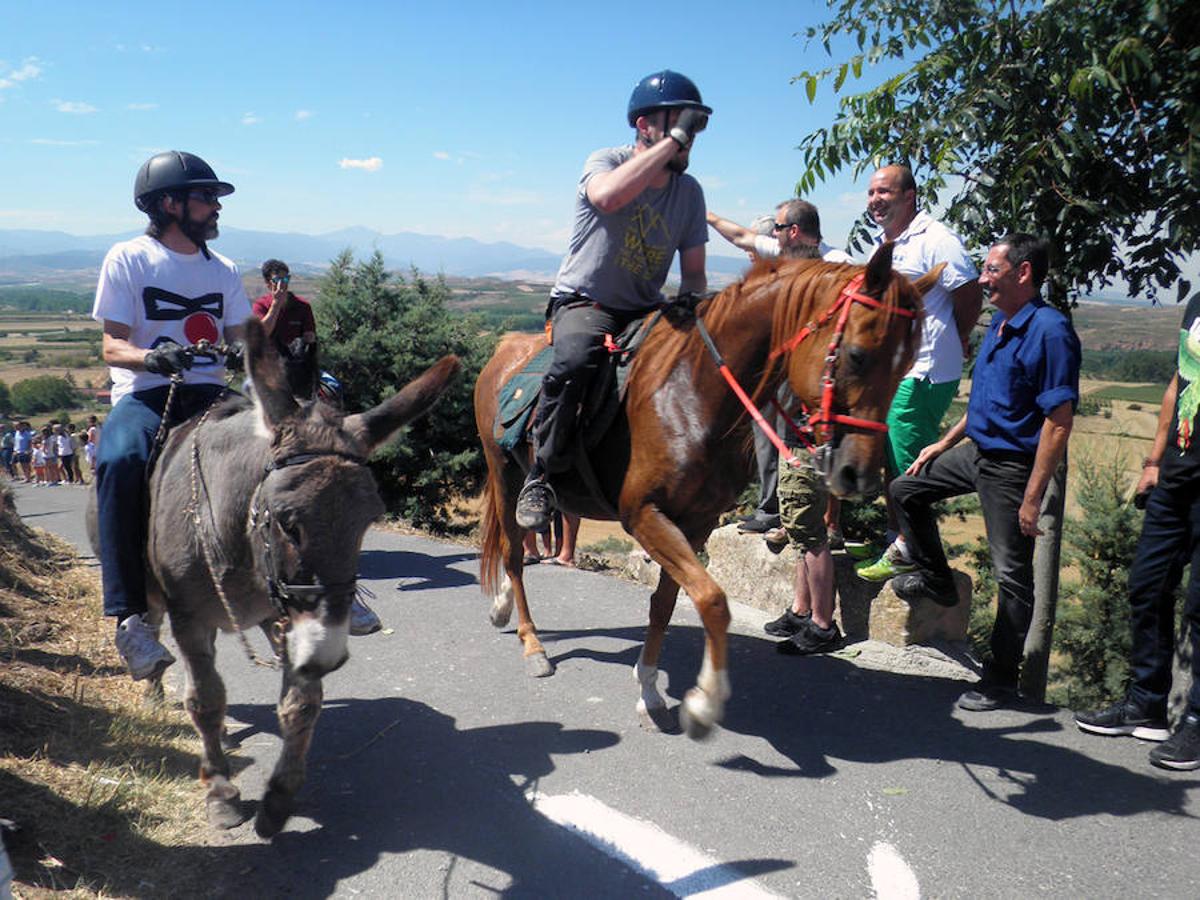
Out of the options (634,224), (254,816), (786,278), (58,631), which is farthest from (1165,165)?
(58,631)

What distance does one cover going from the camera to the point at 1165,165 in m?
5.01

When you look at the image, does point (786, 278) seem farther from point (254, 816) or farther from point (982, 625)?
point (982, 625)

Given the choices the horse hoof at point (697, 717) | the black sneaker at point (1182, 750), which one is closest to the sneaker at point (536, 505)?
the horse hoof at point (697, 717)

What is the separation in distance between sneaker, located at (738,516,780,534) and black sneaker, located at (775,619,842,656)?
4.58 feet

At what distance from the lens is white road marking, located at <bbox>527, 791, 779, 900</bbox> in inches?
125

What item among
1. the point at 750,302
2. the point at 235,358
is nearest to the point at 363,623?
the point at 235,358

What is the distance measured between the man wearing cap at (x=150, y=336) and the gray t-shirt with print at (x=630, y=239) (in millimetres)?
1904

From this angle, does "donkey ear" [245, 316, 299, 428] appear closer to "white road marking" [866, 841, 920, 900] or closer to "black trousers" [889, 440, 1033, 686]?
"white road marking" [866, 841, 920, 900]

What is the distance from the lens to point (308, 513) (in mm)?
2705

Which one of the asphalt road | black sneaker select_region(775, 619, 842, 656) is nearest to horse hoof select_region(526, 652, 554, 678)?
the asphalt road

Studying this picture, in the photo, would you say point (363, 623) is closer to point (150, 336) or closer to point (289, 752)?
point (289, 752)

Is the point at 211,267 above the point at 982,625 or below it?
above

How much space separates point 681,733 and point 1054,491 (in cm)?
352

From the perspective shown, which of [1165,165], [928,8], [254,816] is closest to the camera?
[254,816]
